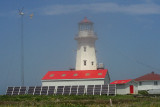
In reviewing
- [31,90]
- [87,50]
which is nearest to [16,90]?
[31,90]

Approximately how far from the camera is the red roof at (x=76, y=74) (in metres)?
51.7

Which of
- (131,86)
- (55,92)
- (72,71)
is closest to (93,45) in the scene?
(72,71)

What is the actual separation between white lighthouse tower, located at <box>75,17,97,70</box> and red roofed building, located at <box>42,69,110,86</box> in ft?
10.6

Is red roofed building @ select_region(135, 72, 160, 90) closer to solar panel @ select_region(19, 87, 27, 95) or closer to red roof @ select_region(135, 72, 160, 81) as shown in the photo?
red roof @ select_region(135, 72, 160, 81)

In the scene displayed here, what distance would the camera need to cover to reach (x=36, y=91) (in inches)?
1764

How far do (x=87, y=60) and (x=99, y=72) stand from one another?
17.3ft

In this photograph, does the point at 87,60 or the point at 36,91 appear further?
the point at 87,60

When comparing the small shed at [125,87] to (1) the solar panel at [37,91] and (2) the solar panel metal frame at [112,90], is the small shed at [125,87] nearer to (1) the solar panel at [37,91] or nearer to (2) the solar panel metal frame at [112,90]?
(2) the solar panel metal frame at [112,90]

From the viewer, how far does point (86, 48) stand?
57156 mm

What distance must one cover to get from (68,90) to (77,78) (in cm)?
815

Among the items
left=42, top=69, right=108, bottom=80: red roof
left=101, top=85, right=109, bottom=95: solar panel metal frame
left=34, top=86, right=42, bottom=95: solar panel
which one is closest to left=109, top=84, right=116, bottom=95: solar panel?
left=101, top=85, right=109, bottom=95: solar panel metal frame

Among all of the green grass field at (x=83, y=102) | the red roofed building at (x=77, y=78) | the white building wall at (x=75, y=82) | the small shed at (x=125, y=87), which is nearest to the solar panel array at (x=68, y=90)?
the white building wall at (x=75, y=82)

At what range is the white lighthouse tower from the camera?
57.0 metres

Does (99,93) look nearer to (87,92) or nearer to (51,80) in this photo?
(87,92)
